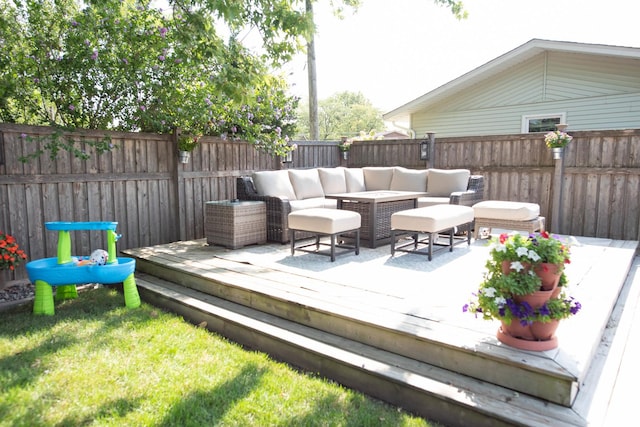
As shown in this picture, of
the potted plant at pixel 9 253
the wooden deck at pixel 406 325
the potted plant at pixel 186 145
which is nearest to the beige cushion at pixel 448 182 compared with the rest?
the wooden deck at pixel 406 325

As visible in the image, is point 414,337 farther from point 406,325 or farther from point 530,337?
point 530,337

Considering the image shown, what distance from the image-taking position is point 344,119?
3856cm

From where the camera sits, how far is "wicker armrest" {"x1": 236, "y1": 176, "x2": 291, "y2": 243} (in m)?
5.35

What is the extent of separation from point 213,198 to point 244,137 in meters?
1.04

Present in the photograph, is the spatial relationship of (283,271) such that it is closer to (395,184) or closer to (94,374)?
(94,374)

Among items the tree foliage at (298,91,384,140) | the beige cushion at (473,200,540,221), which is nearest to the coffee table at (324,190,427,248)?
the beige cushion at (473,200,540,221)

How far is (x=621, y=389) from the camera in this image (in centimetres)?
223

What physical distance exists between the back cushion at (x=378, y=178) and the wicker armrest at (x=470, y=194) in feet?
4.02

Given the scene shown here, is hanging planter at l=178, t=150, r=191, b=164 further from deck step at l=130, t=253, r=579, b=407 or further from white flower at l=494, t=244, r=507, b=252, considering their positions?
white flower at l=494, t=244, r=507, b=252

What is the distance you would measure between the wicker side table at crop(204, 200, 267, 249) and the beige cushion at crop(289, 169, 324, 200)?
83cm

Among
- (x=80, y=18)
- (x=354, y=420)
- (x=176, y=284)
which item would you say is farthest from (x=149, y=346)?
(x=80, y=18)

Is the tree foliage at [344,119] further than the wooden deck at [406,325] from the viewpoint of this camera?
Yes

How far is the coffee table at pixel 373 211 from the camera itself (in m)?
5.10

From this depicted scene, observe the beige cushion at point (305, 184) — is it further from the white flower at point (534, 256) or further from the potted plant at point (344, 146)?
the white flower at point (534, 256)
